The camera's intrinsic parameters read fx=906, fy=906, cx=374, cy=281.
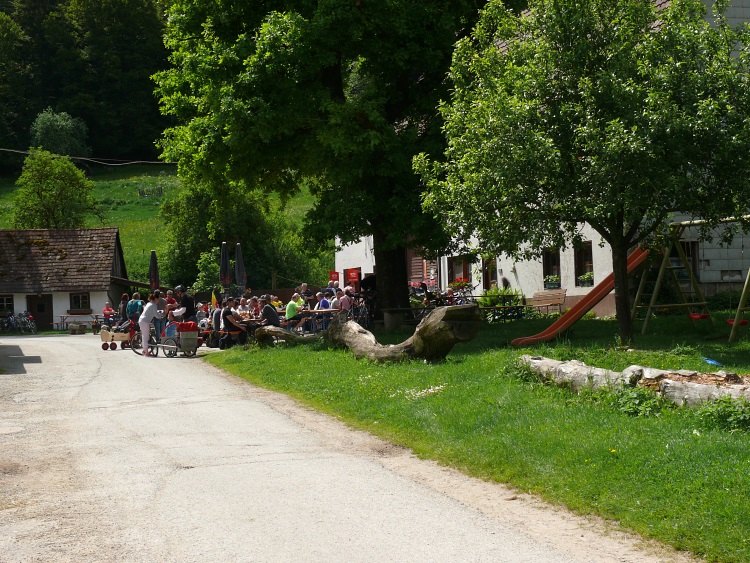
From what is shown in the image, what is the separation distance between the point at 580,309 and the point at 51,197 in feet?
197

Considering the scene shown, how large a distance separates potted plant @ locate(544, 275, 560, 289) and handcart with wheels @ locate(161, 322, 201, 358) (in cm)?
1136

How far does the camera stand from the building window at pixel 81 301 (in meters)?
54.0

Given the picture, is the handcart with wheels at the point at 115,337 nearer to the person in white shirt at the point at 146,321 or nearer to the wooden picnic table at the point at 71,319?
the person in white shirt at the point at 146,321

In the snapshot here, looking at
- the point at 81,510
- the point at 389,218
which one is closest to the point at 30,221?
the point at 389,218

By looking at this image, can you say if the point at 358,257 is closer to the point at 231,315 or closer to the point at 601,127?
the point at 231,315

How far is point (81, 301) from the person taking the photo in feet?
177

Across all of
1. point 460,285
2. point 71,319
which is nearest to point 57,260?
point 71,319

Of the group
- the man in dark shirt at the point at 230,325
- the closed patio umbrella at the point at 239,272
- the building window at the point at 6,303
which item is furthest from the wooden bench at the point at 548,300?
the building window at the point at 6,303

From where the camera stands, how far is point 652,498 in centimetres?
653

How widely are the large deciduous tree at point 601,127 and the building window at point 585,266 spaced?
30.6 feet

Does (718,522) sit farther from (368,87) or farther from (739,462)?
(368,87)

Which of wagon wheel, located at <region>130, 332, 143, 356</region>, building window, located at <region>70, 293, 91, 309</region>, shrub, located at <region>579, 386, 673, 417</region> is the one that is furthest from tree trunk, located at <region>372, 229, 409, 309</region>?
building window, located at <region>70, 293, 91, 309</region>

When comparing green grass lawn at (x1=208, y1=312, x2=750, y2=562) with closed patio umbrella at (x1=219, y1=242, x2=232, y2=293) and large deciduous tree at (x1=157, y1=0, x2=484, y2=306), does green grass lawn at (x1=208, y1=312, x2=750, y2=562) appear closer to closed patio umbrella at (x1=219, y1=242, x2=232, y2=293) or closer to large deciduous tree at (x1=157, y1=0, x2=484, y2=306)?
large deciduous tree at (x1=157, y1=0, x2=484, y2=306)

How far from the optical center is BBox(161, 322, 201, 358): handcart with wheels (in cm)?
2352
